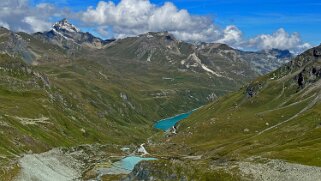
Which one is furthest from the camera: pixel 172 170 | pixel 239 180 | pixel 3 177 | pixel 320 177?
pixel 3 177

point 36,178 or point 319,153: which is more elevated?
point 319,153

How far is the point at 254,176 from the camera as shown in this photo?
136 meters

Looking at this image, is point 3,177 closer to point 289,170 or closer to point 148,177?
point 148,177

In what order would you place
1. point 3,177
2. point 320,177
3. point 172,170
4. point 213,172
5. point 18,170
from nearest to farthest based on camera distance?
point 320,177 < point 213,172 < point 172,170 < point 3,177 < point 18,170

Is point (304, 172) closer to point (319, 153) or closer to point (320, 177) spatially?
point (320, 177)

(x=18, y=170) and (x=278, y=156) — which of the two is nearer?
(x=278, y=156)

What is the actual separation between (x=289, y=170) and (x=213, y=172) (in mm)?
23594

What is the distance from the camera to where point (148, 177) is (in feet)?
539

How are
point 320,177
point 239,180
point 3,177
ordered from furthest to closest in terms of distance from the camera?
point 3,177, point 239,180, point 320,177

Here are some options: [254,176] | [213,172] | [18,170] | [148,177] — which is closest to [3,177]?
[18,170]

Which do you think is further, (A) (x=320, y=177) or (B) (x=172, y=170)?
(B) (x=172, y=170)

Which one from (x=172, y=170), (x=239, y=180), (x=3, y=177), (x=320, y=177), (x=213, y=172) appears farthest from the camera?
(x=3, y=177)

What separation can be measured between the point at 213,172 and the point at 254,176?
48.5ft

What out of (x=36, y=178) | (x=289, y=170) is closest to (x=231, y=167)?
(x=289, y=170)
